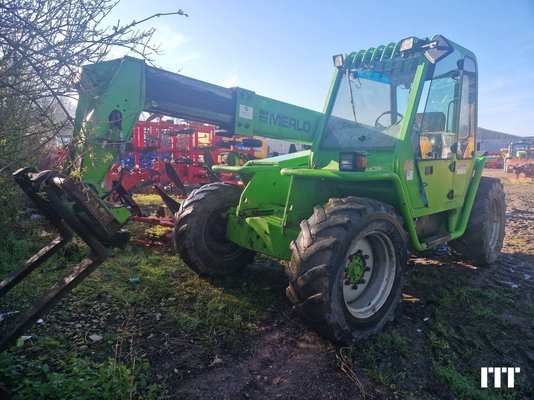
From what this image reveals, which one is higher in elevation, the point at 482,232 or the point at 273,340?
the point at 482,232

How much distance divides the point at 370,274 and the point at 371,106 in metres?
1.98

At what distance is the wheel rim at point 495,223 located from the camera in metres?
5.61

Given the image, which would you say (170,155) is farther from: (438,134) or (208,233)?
(438,134)

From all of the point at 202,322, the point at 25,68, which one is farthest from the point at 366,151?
the point at 25,68

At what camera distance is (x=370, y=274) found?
3.56 m

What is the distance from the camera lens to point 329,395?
2.48 m

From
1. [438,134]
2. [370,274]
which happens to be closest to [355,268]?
[370,274]

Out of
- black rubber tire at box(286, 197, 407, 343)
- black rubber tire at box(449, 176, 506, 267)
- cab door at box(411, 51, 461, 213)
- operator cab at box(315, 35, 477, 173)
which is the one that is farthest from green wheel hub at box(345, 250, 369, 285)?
black rubber tire at box(449, 176, 506, 267)

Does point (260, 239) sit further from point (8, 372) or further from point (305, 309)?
point (8, 372)

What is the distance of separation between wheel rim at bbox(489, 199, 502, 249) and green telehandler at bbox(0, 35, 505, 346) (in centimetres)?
20

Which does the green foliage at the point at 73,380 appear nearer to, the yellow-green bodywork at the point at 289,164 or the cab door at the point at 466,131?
the yellow-green bodywork at the point at 289,164

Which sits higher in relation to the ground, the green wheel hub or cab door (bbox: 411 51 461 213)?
cab door (bbox: 411 51 461 213)

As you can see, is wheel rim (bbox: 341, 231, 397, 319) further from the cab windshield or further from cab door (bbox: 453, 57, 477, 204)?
cab door (bbox: 453, 57, 477, 204)

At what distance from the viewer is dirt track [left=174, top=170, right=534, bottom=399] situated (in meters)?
2.54
